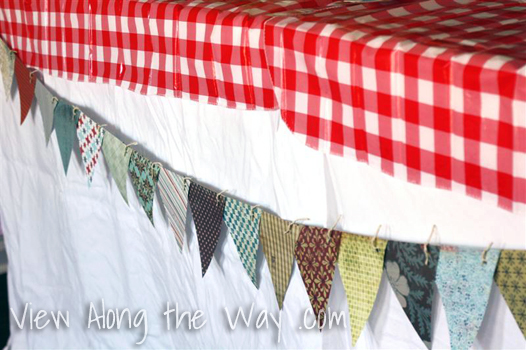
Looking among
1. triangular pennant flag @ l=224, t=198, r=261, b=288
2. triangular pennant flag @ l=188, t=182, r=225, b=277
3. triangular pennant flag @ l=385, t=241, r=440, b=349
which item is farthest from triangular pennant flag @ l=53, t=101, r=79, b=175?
triangular pennant flag @ l=385, t=241, r=440, b=349

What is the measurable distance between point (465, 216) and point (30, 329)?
157cm

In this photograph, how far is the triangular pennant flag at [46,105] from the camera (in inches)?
65.6

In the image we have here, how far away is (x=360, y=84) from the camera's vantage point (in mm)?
938

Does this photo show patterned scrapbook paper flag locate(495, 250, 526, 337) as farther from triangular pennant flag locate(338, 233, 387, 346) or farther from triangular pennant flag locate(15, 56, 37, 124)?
triangular pennant flag locate(15, 56, 37, 124)

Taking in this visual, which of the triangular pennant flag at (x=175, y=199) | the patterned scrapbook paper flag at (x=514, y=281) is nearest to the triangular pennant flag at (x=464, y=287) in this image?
the patterned scrapbook paper flag at (x=514, y=281)

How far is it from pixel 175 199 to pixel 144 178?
0.33 ft

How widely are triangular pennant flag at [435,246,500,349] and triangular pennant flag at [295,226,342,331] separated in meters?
0.18

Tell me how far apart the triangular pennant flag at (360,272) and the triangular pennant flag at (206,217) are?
276 mm

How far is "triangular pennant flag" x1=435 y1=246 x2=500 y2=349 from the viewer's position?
0.94 meters

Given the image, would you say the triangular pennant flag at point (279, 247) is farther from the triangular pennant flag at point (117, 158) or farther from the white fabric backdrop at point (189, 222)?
the triangular pennant flag at point (117, 158)

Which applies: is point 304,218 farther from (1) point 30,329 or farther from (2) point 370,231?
(1) point 30,329

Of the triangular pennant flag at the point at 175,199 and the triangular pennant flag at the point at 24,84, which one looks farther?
the triangular pennant flag at the point at 24,84

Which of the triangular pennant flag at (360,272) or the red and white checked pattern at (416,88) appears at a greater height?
the red and white checked pattern at (416,88)

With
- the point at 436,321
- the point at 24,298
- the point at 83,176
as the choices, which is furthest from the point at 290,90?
the point at 24,298
